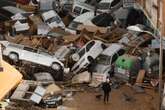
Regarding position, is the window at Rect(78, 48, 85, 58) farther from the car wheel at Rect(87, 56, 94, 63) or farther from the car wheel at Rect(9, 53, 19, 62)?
the car wheel at Rect(9, 53, 19, 62)

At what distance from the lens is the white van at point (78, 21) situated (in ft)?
125

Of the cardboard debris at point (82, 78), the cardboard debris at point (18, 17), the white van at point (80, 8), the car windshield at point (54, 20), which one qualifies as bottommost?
the cardboard debris at point (82, 78)

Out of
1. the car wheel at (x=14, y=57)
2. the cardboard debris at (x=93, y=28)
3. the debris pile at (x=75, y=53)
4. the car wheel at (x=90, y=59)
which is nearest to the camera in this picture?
the debris pile at (x=75, y=53)

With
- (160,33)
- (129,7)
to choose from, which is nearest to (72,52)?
(160,33)

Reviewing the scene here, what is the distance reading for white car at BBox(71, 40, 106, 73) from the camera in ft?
99.8

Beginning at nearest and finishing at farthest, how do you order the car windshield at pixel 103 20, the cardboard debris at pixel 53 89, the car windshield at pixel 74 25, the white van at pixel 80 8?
the cardboard debris at pixel 53 89
the car windshield at pixel 103 20
the car windshield at pixel 74 25
the white van at pixel 80 8

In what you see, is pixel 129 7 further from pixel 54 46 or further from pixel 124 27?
pixel 54 46

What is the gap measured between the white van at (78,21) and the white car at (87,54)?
5417 millimetres

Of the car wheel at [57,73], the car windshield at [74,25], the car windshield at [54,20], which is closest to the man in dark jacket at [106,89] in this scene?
the car wheel at [57,73]

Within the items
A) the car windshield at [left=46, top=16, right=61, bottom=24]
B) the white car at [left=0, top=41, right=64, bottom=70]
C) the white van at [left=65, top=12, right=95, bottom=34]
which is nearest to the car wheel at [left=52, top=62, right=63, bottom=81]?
the white car at [left=0, top=41, right=64, bottom=70]

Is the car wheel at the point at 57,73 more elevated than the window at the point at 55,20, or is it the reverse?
the window at the point at 55,20

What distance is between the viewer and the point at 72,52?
104 ft

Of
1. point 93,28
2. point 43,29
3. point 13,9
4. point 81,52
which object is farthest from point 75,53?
point 13,9

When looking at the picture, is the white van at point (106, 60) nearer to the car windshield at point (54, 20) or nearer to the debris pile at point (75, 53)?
the debris pile at point (75, 53)
